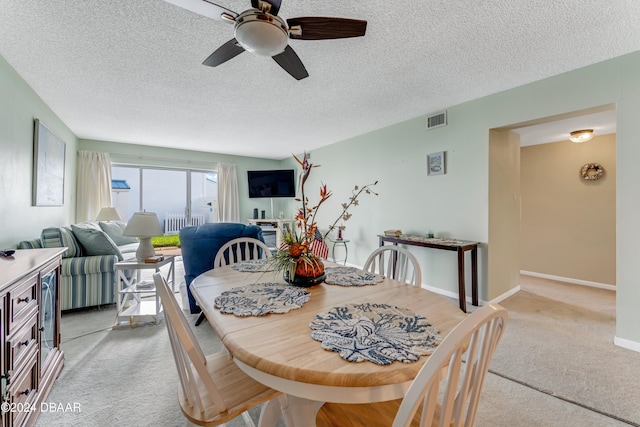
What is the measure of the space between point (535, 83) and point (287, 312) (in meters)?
3.16

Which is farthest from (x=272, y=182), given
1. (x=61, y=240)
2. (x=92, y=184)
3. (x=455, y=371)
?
(x=455, y=371)

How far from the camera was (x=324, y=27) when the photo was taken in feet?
4.73

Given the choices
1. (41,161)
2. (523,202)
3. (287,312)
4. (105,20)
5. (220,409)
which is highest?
(105,20)

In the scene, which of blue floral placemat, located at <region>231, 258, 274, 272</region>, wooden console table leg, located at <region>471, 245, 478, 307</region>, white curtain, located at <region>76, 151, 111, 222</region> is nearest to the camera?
blue floral placemat, located at <region>231, 258, 274, 272</region>

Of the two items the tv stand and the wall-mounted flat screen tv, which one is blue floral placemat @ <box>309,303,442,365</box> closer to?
the tv stand

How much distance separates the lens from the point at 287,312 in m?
1.09

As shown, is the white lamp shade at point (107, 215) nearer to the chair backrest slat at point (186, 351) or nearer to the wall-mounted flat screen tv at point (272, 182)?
the wall-mounted flat screen tv at point (272, 182)

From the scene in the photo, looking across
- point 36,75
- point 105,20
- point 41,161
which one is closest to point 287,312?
point 105,20

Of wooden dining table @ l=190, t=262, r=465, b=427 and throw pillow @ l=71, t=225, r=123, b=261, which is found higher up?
throw pillow @ l=71, t=225, r=123, b=261

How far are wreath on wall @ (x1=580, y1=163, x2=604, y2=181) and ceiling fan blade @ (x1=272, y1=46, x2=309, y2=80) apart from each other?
4.39 metres

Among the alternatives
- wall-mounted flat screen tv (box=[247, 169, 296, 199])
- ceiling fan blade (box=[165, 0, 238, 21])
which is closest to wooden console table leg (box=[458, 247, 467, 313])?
ceiling fan blade (box=[165, 0, 238, 21])

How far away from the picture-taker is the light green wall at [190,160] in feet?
16.5

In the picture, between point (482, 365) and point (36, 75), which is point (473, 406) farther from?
point (36, 75)

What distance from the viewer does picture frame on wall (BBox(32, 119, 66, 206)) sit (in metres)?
2.76
